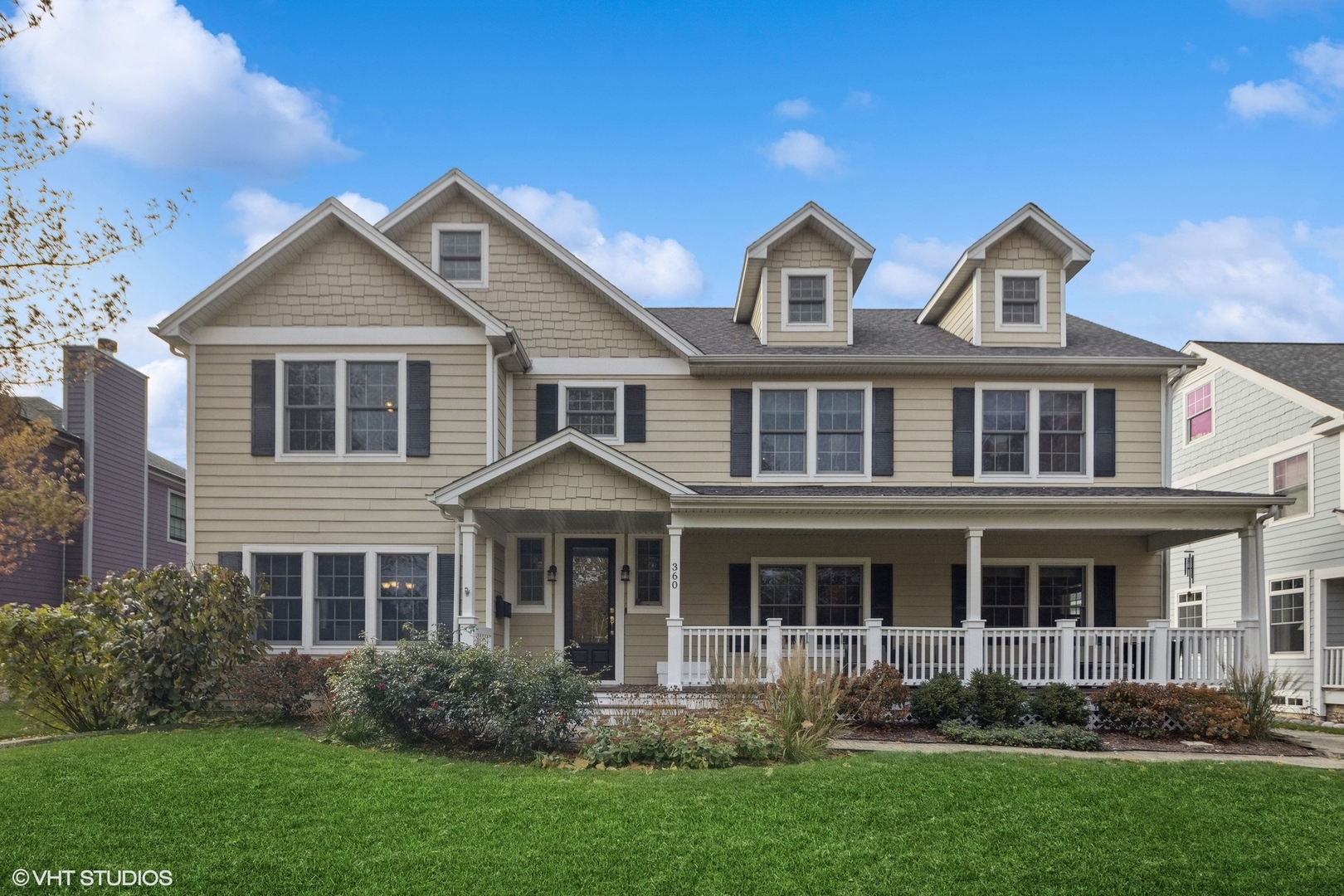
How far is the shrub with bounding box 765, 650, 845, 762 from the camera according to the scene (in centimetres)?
995

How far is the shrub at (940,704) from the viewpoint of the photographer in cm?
1218

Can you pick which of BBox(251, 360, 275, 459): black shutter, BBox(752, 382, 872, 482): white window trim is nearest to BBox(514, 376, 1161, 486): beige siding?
BBox(752, 382, 872, 482): white window trim

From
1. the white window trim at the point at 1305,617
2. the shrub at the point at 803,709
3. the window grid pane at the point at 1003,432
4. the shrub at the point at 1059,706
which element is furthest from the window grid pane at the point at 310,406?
the white window trim at the point at 1305,617

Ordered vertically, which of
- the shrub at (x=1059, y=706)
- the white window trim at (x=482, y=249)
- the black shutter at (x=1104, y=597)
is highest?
the white window trim at (x=482, y=249)

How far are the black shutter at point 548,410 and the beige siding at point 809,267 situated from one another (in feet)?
12.3

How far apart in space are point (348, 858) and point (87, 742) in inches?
196

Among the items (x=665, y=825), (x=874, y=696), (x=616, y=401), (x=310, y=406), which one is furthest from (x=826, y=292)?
(x=665, y=825)

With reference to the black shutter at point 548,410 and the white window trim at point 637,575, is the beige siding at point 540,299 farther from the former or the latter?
the white window trim at point 637,575

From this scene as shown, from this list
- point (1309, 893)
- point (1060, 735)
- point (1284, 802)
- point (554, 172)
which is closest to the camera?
point (1309, 893)

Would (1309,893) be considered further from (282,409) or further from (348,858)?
(282,409)

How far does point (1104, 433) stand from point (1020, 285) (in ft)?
9.34

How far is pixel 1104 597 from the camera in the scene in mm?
15664

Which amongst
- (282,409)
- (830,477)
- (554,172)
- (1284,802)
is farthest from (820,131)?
(1284,802)

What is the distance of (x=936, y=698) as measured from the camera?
1225 centimetres
